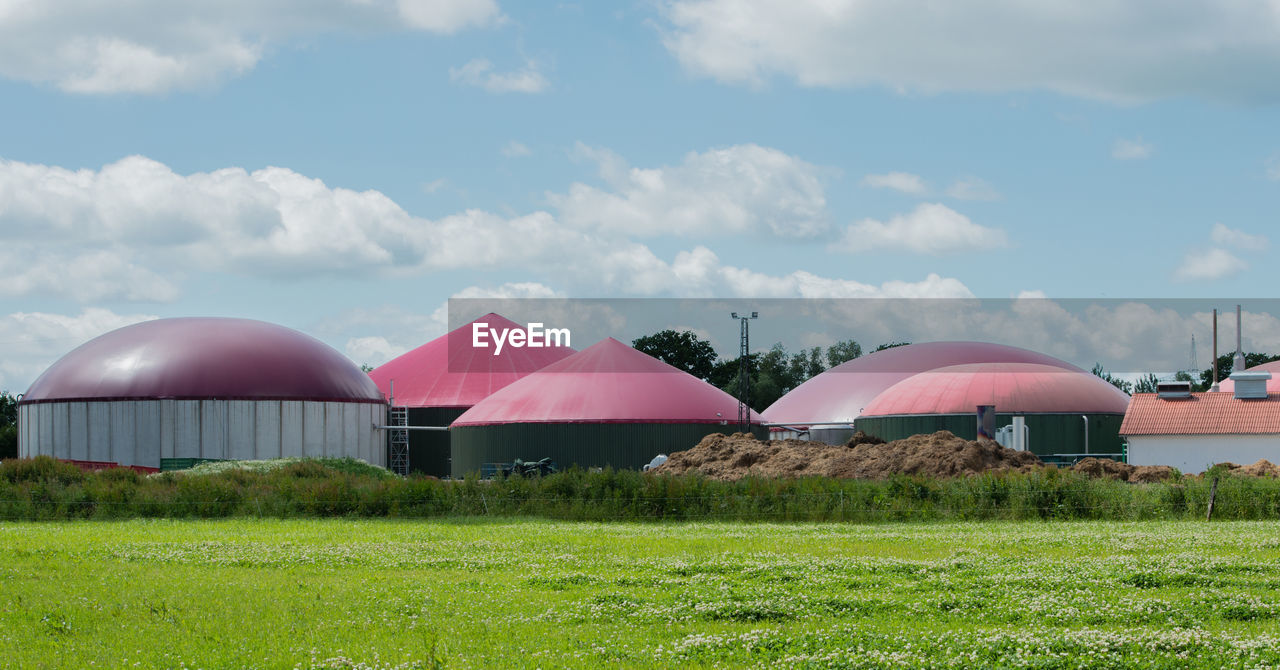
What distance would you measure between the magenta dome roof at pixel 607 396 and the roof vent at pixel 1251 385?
25.8m

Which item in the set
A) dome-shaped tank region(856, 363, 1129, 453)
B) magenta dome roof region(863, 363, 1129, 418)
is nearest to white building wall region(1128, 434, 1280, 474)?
dome-shaped tank region(856, 363, 1129, 453)

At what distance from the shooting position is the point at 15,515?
35.1 m

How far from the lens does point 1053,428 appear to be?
235 ft

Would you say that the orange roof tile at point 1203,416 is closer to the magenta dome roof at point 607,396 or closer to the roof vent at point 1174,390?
the roof vent at point 1174,390

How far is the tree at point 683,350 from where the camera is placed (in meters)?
142

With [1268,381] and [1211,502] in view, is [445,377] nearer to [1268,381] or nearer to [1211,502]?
[1268,381]

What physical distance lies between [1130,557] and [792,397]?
2833 inches

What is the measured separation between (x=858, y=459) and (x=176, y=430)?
38920mm

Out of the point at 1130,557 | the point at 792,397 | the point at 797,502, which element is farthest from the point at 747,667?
the point at 792,397

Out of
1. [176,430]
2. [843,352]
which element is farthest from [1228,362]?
[176,430]

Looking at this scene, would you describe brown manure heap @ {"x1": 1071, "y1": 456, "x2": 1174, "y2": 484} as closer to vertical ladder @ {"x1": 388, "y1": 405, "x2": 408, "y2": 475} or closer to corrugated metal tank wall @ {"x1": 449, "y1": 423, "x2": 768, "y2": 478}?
corrugated metal tank wall @ {"x1": 449, "y1": 423, "x2": 768, "y2": 478}

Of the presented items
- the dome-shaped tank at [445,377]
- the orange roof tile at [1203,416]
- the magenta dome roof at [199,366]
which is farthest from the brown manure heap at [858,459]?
the dome-shaped tank at [445,377]

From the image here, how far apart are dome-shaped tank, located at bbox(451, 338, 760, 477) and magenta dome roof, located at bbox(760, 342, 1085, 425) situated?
13141mm

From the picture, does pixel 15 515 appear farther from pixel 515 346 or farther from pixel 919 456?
pixel 515 346
